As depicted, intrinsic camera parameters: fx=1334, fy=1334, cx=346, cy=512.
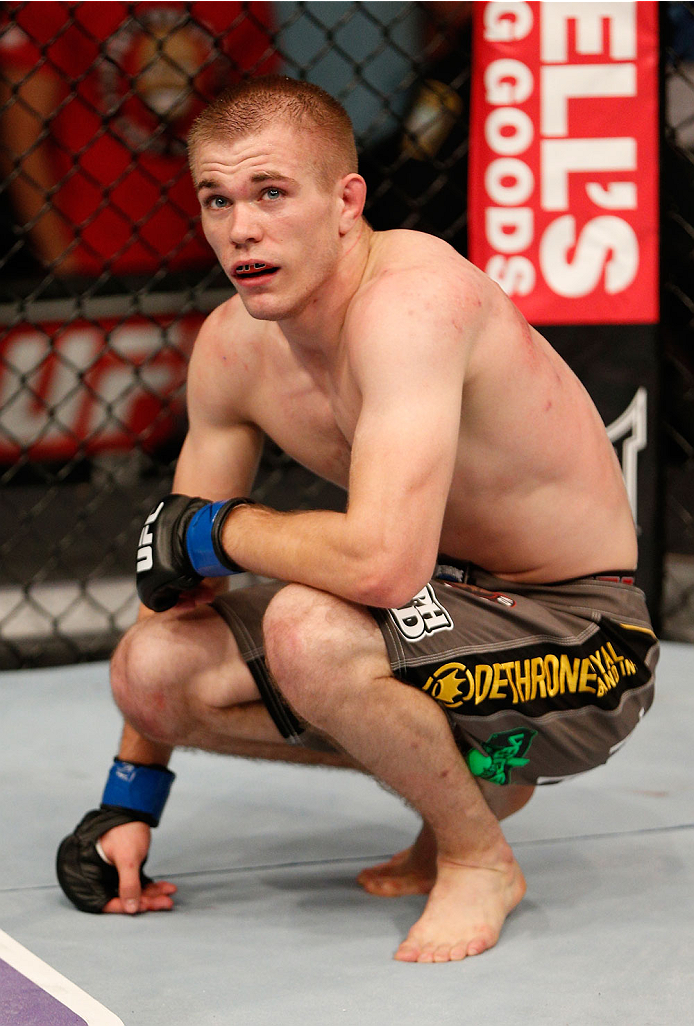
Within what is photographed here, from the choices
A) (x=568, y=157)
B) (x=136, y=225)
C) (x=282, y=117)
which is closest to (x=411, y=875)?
(x=282, y=117)

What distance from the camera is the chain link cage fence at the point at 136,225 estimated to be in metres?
2.58

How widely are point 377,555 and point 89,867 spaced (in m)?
0.48

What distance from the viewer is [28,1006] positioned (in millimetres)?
1118

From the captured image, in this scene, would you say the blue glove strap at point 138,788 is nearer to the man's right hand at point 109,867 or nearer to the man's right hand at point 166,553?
the man's right hand at point 109,867

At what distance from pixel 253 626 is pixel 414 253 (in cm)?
41

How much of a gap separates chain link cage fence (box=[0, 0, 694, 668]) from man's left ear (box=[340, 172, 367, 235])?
4.40 ft

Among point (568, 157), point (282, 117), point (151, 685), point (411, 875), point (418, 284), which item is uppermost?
point (282, 117)

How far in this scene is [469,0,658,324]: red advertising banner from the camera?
92.2 inches

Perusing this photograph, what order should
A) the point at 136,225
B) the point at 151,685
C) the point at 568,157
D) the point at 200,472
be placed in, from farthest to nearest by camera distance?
the point at 136,225
the point at 568,157
the point at 200,472
the point at 151,685

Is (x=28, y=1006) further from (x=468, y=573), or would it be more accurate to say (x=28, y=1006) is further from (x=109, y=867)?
(x=468, y=573)

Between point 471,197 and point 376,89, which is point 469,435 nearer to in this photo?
point 471,197

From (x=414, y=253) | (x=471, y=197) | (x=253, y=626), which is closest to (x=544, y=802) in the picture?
(x=253, y=626)

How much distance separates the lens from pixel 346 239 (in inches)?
50.4

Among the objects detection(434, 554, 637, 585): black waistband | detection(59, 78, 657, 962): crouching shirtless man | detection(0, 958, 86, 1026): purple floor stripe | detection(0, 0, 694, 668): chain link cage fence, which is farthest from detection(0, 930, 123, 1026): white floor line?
detection(0, 0, 694, 668): chain link cage fence
